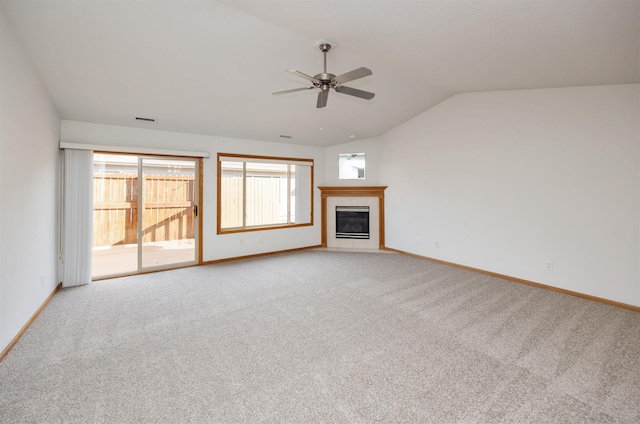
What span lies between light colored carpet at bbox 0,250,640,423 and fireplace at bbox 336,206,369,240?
2824 millimetres

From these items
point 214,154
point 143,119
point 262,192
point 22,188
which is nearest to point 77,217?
point 22,188

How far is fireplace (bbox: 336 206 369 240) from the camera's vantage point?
6562mm

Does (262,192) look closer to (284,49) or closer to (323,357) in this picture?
(284,49)

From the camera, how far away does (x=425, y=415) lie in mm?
1630

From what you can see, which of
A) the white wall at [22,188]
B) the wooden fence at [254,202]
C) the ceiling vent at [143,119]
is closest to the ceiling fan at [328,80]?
the white wall at [22,188]

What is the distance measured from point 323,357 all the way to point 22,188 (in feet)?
10.4

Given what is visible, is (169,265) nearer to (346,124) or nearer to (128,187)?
(128,187)

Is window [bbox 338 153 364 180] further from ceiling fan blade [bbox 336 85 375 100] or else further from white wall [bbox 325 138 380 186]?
ceiling fan blade [bbox 336 85 375 100]

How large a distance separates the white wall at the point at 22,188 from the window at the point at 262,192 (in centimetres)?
242

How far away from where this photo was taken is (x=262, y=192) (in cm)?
613

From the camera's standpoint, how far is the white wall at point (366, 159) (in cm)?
656

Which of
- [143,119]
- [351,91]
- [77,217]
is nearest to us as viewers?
[351,91]

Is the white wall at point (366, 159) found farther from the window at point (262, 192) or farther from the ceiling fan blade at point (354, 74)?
the ceiling fan blade at point (354, 74)

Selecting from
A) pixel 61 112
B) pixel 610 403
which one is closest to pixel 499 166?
pixel 610 403
